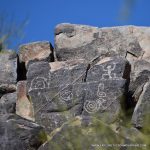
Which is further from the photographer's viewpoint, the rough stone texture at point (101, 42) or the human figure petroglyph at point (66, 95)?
the rough stone texture at point (101, 42)

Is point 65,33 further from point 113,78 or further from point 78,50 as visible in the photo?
point 113,78

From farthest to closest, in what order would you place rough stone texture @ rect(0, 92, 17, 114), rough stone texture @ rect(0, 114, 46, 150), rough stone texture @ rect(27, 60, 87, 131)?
1. rough stone texture @ rect(0, 92, 17, 114)
2. rough stone texture @ rect(27, 60, 87, 131)
3. rough stone texture @ rect(0, 114, 46, 150)

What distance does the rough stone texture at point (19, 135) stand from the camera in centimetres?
451

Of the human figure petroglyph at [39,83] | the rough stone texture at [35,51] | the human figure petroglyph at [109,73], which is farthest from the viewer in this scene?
the rough stone texture at [35,51]

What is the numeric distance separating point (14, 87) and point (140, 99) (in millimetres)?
2336

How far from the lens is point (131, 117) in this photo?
521 cm

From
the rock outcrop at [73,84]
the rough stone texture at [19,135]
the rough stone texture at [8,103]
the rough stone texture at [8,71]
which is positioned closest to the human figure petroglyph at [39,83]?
the rock outcrop at [73,84]

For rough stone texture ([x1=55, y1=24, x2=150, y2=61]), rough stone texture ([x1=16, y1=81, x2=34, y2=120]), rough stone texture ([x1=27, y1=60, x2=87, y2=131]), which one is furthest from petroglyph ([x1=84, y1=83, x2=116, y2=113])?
rough stone texture ([x1=55, y1=24, x2=150, y2=61])

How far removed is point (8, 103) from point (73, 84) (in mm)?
1189

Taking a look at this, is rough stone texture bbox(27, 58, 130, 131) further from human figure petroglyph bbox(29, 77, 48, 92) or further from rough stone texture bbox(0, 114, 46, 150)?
rough stone texture bbox(0, 114, 46, 150)

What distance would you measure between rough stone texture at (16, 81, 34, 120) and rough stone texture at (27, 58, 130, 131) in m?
0.23

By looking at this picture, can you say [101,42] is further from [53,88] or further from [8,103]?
[8,103]

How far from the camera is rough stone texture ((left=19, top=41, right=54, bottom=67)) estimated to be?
23.2ft

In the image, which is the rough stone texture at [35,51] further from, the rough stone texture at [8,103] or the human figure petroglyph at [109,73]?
the human figure petroglyph at [109,73]
